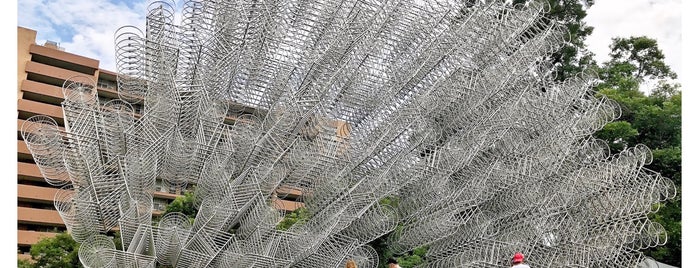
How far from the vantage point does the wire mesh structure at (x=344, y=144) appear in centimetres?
1006

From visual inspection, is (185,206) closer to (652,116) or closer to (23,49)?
(652,116)

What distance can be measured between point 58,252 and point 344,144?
553 centimetres

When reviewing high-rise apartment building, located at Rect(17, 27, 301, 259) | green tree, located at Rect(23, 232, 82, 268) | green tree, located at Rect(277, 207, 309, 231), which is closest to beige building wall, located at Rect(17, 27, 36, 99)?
high-rise apartment building, located at Rect(17, 27, 301, 259)

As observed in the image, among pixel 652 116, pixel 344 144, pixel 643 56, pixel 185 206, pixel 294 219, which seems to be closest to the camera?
pixel 185 206

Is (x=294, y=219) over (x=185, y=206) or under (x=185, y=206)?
over

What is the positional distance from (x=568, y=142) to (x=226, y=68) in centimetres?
769

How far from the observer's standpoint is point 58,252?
34.9 feet

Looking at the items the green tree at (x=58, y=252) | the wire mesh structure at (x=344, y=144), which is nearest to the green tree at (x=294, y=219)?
the wire mesh structure at (x=344, y=144)

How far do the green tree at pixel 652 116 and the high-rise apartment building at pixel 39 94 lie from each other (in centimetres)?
1891

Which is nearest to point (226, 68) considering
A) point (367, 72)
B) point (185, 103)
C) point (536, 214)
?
point (185, 103)

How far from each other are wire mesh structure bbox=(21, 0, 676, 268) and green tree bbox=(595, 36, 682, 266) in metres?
5.10

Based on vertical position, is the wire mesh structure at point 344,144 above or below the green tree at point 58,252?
above

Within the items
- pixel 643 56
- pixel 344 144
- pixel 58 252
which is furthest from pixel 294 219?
pixel 643 56

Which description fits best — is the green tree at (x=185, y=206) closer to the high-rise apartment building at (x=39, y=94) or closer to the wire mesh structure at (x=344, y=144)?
the wire mesh structure at (x=344, y=144)
